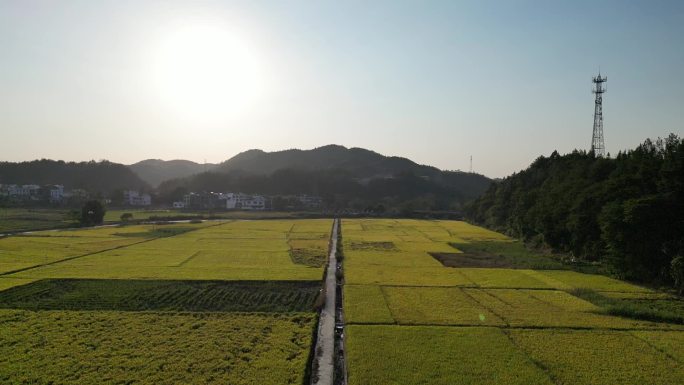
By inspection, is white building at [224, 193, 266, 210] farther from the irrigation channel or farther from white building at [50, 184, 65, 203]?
the irrigation channel

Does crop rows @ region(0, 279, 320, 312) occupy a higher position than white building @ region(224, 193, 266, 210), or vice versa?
white building @ region(224, 193, 266, 210)

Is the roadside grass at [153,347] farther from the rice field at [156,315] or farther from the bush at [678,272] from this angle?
the bush at [678,272]

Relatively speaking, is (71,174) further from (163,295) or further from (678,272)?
(678,272)

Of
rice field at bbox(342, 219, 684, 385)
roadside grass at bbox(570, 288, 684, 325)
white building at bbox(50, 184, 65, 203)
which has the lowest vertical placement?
rice field at bbox(342, 219, 684, 385)

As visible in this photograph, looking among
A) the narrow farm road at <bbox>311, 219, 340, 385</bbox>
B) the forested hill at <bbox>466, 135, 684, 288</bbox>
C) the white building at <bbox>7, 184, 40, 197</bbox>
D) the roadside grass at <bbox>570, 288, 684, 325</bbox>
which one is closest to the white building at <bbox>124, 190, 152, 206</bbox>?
the white building at <bbox>7, 184, 40, 197</bbox>

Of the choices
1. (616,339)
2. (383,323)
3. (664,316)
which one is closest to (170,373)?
(383,323)

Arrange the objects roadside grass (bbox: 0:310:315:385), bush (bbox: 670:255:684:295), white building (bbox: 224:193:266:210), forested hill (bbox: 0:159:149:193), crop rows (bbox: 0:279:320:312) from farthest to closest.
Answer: forested hill (bbox: 0:159:149:193), white building (bbox: 224:193:266:210), bush (bbox: 670:255:684:295), crop rows (bbox: 0:279:320:312), roadside grass (bbox: 0:310:315:385)

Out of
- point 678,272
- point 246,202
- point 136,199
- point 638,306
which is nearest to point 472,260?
point 678,272
